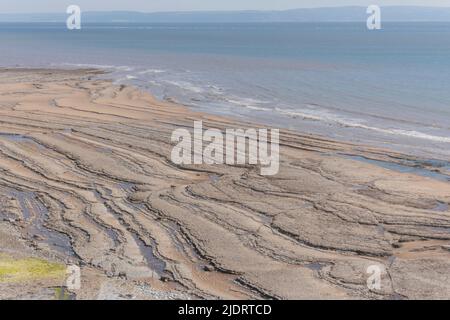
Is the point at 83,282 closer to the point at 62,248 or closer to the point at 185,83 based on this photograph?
the point at 62,248

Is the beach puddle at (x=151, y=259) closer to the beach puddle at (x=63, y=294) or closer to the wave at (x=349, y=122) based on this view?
the beach puddle at (x=63, y=294)

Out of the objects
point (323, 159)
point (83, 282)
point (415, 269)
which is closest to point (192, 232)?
point (83, 282)

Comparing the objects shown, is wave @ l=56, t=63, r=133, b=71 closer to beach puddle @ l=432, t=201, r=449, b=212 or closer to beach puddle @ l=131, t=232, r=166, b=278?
beach puddle @ l=432, t=201, r=449, b=212

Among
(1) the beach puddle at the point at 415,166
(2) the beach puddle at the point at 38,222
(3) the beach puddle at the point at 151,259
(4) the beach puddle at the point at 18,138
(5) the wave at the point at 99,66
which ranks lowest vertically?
(3) the beach puddle at the point at 151,259

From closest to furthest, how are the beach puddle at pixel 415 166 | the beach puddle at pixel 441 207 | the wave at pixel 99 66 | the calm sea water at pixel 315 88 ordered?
the beach puddle at pixel 441 207 → the beach puddle at pixel 415 166 → the calm sea water at pixel 315 88 → the wave at pixel 99 66

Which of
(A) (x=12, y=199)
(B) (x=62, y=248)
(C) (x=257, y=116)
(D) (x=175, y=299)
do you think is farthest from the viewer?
(C) (x=257, y=116)

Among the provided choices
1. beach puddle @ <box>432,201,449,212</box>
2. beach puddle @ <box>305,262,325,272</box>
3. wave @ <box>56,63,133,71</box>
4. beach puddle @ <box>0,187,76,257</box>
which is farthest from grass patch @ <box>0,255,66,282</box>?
wave @ <box>56,63,133,71</box>

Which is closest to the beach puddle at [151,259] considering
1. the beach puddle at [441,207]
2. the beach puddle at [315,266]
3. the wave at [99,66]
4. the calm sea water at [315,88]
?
the beach puddle at [315,266]
